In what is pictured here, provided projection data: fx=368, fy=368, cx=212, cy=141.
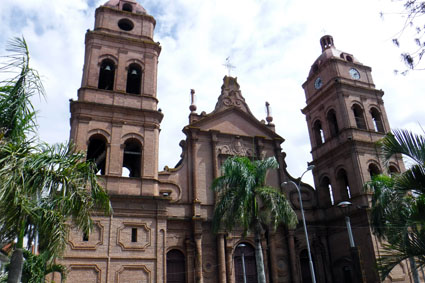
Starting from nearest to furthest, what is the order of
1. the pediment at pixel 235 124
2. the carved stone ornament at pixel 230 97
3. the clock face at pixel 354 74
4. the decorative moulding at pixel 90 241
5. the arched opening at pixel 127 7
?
the decorative moulding at pixel 90 241 < the pediment at pixel 235 124 < the arched opening at pixel 127 7 < the carved stone ornament at pixel 230 97 < the clock face at pixel 354 74

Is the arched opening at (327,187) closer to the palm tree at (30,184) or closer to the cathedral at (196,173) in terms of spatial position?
the cathedral at (196,173)

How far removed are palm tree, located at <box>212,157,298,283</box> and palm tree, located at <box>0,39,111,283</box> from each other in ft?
29.2

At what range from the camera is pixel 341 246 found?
25375 mm

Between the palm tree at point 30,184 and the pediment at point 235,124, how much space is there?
55.1 feet

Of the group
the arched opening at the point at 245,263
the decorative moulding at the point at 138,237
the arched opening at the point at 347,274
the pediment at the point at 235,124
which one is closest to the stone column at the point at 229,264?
the arched opening at the point at 245,263

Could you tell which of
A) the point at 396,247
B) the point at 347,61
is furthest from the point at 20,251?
the point at 347,61

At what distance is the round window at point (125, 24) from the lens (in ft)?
87.0

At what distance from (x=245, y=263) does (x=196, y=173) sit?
657 cm

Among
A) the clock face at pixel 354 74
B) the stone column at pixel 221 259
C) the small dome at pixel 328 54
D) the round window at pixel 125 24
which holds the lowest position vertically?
the stone column at pixel 221 259

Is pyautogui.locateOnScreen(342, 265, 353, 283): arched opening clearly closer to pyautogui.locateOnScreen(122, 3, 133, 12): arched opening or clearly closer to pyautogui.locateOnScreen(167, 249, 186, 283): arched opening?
pyautogui.locateOnScreen(167, 249, 186, 283): arched opening

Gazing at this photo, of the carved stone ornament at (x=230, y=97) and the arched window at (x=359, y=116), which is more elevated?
the carved stone ornament at (x=230, y=97)

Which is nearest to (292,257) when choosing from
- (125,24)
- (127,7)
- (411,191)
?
(411,191)

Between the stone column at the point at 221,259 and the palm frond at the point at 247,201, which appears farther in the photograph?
the stone column at the point at 221,259

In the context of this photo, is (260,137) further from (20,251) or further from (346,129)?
(20,251)
